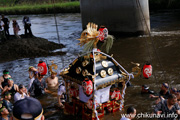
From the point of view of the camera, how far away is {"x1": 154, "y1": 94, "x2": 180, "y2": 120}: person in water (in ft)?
16.5

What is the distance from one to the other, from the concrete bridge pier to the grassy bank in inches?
712

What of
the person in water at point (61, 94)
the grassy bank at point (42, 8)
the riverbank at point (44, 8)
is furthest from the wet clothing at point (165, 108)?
the grassy bank at point (42, 8)

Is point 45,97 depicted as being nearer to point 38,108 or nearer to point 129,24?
point 38,108

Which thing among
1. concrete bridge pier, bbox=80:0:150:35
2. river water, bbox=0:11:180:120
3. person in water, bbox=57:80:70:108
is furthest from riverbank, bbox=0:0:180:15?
person in water, bbox=57:80:70:108

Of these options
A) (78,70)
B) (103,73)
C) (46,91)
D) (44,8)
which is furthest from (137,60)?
(44,8)

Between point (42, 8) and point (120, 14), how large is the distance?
82.0 feet

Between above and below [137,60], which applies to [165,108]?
above

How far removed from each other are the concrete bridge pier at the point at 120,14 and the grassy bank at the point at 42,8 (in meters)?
18.1

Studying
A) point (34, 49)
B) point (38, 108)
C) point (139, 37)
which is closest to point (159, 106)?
point (38, 108)

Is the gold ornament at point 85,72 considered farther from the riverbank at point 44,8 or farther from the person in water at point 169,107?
the riverbank at point 44,8

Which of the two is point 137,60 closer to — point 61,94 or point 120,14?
point 61,94

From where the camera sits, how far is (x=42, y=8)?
1615 inches

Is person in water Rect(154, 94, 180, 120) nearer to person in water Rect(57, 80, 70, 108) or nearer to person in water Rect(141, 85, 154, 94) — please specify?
person in water Rect(57, 80, 70, 108)

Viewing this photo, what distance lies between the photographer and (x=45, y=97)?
8.75 meters
